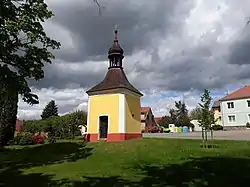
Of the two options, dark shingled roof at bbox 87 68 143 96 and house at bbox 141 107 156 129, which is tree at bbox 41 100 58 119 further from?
dark shingled roof at bbox 87 68 143 96

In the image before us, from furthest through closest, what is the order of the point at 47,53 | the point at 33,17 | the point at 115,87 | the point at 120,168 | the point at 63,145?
1. the point at 115,87
2. the point at 63,145
3. the point at 47,53
4. the point at 33,17
5. the point at 120,168

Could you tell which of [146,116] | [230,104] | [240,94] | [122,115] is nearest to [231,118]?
[230,104]

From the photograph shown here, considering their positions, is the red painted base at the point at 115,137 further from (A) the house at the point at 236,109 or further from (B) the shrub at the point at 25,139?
(A) the house at the point at 236,109

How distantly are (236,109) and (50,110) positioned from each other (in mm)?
52478

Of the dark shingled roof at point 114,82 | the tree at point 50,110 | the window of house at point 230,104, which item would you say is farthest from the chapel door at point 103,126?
the tree at point 50,110

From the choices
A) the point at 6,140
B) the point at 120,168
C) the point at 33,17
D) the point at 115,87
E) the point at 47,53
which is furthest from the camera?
the point at 6,140

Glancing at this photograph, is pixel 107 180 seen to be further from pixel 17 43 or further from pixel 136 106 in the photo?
pixel 136 106

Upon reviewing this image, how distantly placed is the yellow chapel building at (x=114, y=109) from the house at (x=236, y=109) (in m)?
37.9

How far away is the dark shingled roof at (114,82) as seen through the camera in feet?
94.2

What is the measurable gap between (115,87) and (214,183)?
19.0 m

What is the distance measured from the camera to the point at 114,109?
28125 millimetres

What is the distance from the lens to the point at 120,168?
1364 centimetres

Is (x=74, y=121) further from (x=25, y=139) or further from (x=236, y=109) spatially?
(x=236, y=109)

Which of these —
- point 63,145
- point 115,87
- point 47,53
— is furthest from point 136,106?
point 47,53
